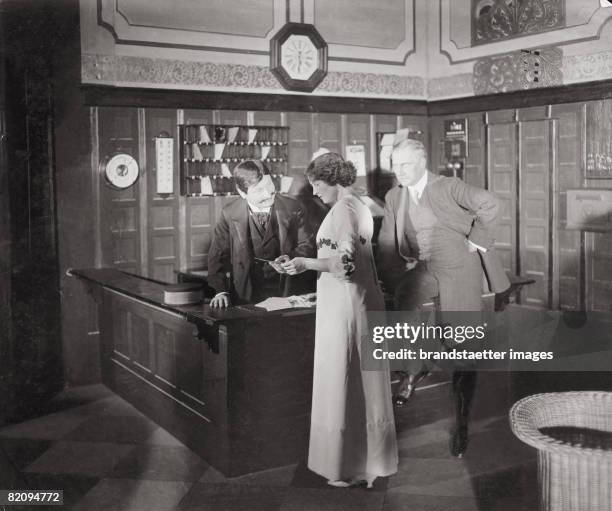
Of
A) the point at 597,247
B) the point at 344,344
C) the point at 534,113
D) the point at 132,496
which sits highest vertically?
the point at 534,113

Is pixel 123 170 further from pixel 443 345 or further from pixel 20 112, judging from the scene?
pixel 443 345

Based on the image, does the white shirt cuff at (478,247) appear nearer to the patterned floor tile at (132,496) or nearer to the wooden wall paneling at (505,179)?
the patterned floor tile at (132,496)

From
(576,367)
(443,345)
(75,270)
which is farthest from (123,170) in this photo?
(576,367)

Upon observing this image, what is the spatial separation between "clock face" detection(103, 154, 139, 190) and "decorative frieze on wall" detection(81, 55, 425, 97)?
0.52 meters

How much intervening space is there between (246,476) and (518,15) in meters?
3.49

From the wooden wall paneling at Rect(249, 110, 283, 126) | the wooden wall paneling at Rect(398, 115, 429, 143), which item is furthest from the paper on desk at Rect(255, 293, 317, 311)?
the wooden wall paneling at Rect(398, 115, 429, 143)

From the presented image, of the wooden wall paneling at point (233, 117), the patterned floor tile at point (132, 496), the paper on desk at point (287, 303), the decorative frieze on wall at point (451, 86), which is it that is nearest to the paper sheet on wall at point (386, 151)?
the decorative frieze on wall at point (451, 86)

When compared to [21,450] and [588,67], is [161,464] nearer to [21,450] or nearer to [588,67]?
[21,450]

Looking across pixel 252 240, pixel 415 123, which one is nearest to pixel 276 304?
pixel 252 240

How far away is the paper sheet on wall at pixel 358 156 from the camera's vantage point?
239 inches

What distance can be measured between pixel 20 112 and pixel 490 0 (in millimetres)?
3096

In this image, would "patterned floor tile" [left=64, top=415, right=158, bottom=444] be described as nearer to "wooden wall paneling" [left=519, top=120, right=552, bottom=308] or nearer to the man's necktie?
the man's necktie

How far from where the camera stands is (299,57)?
5.62 m

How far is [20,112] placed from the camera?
172 inches
